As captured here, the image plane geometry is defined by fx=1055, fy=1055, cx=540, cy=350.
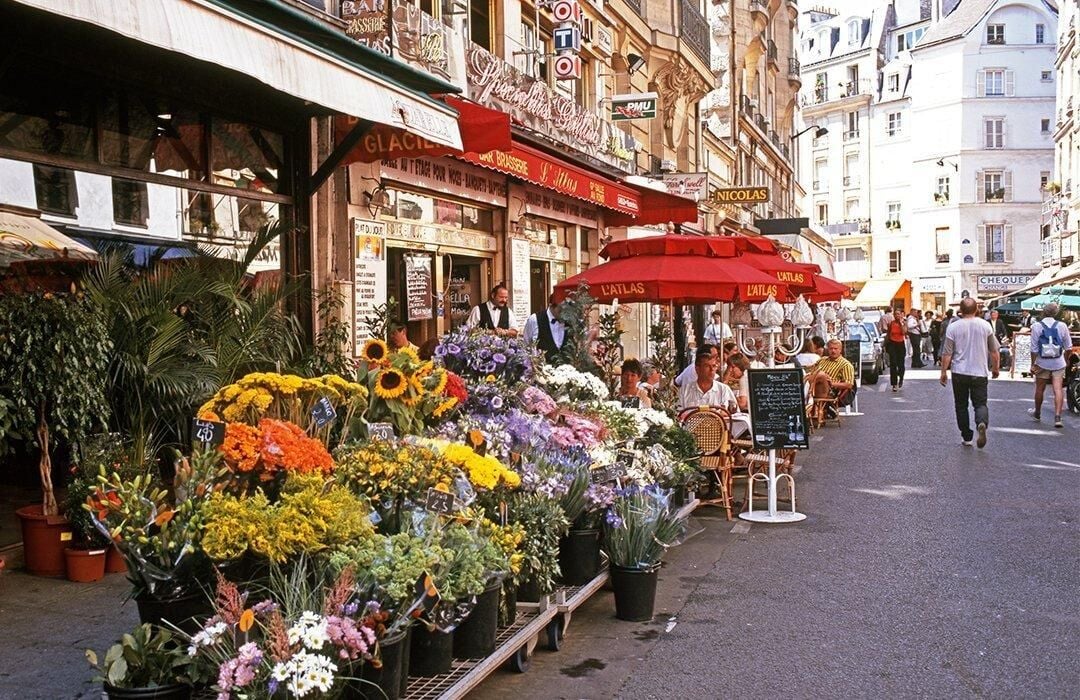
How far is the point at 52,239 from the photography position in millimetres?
7258

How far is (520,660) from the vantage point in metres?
5.29

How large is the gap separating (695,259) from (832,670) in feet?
24.1

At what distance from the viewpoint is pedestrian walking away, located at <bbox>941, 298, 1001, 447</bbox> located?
13.3 m

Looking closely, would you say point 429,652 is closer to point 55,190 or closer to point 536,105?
point 55,190

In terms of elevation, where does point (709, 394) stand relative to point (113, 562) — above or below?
above

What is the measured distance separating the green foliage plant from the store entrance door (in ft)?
43.1

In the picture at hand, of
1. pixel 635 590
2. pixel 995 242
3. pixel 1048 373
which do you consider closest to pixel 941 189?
pixel 995 242

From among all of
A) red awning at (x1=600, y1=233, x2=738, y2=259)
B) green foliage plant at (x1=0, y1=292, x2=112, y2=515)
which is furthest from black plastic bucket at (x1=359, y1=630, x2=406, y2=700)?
red awning at (x1=600, y1=233, x2=738, y2=259)

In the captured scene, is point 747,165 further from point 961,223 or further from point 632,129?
point 961,223

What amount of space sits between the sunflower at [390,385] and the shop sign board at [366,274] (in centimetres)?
590

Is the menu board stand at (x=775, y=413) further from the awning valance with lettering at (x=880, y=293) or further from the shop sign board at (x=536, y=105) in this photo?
the awning valance with lettering at (x=880, y=293)

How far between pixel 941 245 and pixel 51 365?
68086mm

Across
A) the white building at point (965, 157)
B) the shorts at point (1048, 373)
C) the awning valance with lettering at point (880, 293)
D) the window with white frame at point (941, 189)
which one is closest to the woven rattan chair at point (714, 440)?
the shorts at point (1048, 373)

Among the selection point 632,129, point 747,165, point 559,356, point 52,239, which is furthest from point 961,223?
point 52,239
